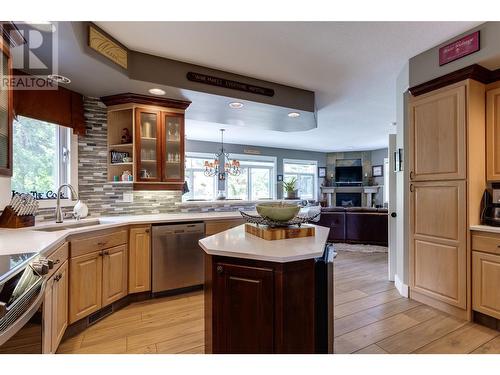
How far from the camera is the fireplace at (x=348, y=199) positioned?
32.3 feet

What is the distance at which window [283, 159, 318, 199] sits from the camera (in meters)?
9.50

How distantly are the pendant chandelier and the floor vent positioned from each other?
15.3 ft

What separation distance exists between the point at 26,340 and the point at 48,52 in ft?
6.84

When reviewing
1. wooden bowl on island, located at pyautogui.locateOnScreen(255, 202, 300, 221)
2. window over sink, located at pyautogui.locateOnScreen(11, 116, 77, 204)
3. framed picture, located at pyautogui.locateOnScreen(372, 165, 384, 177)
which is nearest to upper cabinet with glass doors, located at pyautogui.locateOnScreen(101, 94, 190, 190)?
window over sink, located at pyautogui.locateOnScreen(11, 116, 77, 204)

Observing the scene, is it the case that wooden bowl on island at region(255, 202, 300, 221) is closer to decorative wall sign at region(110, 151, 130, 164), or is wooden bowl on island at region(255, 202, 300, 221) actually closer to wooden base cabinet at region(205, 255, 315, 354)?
wooden base cabinet at region(205, 255, 315, 354)

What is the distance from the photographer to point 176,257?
9.82 feet

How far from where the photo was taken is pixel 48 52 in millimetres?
2105

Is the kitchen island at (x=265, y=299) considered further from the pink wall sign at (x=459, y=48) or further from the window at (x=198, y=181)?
the window at (x=198, y=181)

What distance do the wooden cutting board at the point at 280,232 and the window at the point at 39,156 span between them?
7.52ft

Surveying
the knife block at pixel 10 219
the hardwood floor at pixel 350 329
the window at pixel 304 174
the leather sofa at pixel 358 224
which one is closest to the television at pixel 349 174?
the window at pixel 304 174

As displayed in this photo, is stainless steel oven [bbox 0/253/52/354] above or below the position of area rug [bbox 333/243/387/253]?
above

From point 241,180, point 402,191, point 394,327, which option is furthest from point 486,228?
point 241,180
